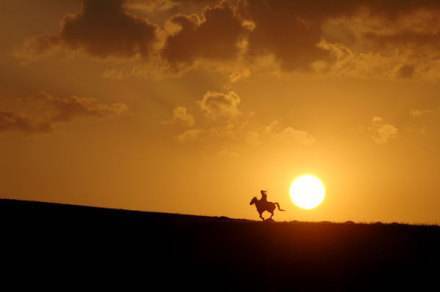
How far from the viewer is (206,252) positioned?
26.7 metres

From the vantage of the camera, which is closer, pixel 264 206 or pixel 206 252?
pixel 206 252

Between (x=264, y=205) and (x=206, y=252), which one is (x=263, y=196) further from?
(x=206, y=252)

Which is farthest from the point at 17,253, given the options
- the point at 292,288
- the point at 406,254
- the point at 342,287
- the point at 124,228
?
the point at 406,254

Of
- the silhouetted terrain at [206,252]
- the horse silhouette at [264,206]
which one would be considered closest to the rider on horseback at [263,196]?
the horse silhouette at [264,206]

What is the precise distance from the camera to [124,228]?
2784cm

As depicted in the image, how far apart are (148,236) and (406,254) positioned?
31.1 ft

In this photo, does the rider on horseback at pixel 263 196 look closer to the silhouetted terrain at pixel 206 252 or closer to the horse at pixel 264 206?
the horse at pixel 264 206

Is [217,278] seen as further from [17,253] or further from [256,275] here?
[17,253]

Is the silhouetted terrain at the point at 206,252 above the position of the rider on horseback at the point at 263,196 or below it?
below

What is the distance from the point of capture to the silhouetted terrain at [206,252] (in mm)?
24203

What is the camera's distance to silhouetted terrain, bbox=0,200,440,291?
24.2 m

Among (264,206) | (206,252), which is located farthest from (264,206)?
(206,252)

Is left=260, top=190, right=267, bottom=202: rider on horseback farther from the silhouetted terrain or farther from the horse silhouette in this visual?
the silhouetted terrain

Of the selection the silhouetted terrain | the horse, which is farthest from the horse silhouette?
the silhouetted terrain
